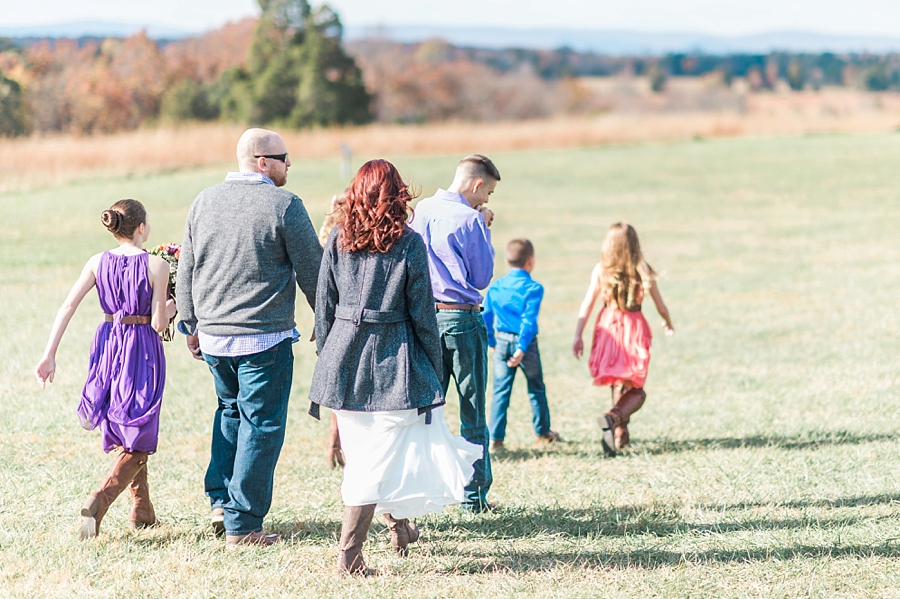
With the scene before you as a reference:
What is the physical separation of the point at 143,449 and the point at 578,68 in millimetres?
139602

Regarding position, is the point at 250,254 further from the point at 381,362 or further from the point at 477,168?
the point at 477,168

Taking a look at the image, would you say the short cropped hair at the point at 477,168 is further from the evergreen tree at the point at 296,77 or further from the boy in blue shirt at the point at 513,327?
the evergreen tree at the point at 296,77

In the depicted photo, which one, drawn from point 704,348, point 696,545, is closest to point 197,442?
point 696,545

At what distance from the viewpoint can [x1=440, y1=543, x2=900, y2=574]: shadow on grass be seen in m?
4.79

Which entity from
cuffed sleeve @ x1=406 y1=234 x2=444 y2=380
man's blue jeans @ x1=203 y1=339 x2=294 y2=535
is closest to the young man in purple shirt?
cuffed sleeve @ x1=406 y1=234 x2=444 y2=380

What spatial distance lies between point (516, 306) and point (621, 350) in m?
0.87

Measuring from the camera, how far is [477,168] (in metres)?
5.47

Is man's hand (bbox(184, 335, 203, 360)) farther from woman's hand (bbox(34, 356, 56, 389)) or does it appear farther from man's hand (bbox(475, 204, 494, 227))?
man's hand (bbox(475, 204, 494, 227))

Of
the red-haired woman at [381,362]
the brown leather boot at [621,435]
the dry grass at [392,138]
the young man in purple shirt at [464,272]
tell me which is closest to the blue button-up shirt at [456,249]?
the young man in purple shirt at [464,272]

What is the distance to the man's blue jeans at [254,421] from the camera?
4.77 metres

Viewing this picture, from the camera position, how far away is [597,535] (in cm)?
525

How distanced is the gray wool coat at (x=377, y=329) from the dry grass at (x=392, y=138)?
1332cm

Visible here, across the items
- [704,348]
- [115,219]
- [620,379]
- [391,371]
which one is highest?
[115,219]

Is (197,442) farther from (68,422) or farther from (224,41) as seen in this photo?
(224,41)
